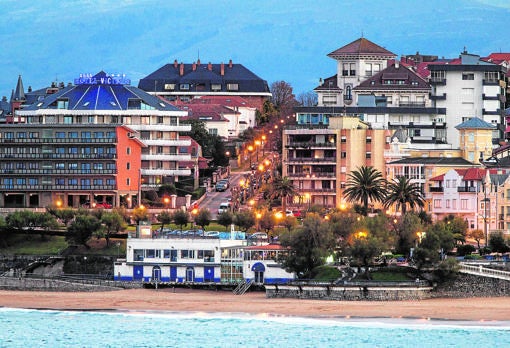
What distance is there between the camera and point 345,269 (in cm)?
14850

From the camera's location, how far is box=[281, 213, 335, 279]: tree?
148000 mm

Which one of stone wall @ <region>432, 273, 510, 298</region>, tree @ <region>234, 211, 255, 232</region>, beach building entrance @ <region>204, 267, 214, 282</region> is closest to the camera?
stone wall @ <region>432, 273, 510, 298</region>

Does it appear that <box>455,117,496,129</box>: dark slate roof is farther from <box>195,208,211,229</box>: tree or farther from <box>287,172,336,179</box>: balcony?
<box>195,208,211,229</box>: tree

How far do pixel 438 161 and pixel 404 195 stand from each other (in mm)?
14554

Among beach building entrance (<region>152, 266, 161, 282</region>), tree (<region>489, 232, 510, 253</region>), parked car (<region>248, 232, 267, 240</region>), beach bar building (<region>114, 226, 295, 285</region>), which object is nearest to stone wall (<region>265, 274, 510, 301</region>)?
beach bar building (<region>114, 226, 295, 285</region>)

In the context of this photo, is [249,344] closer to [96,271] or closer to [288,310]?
[288,310]

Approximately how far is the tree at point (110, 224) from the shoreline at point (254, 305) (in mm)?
15223

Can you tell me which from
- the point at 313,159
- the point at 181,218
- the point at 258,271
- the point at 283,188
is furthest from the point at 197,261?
the point at 313,159

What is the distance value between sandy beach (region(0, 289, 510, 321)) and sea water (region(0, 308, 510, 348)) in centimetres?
220

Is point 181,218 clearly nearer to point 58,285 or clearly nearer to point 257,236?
point 257,236

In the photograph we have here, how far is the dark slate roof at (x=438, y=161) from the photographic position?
185750 mm

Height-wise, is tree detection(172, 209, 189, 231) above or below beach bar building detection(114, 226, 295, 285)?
above

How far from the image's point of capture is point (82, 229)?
166750 mm

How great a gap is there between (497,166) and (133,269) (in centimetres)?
3858
